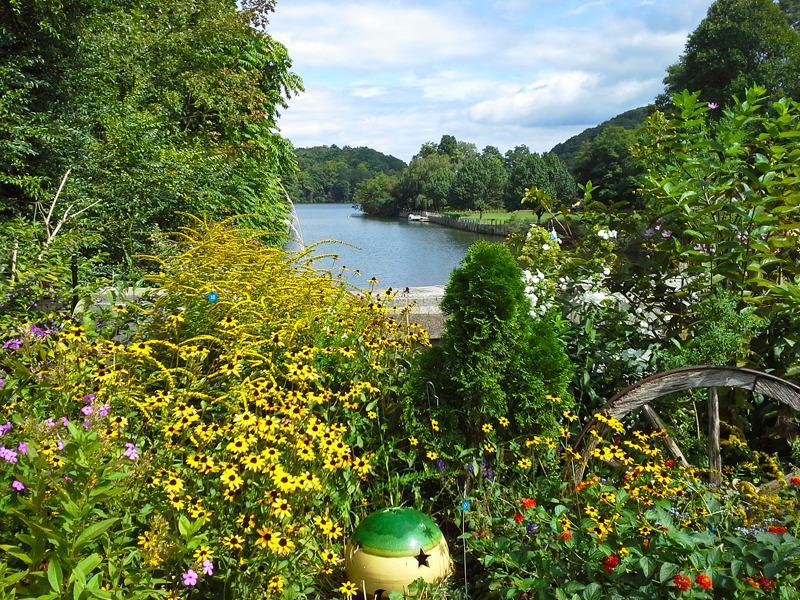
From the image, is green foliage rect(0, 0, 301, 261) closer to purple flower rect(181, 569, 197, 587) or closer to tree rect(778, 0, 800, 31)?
purple flower rect(181, 569, 197, 587)

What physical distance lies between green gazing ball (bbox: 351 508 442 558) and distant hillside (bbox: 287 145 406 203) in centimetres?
10463

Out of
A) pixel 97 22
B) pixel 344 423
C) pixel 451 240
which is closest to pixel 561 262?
pixel 344 423

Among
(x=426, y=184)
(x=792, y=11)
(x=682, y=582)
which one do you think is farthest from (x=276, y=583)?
(x=426, y=184)

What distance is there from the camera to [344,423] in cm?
278

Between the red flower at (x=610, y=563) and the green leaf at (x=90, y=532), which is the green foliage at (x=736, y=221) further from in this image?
the green leaf at (x=90, y=532)

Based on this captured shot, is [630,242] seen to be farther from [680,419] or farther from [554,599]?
[554,599]

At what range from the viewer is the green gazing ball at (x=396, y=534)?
2230mm

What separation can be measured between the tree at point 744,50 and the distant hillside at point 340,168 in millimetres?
78606

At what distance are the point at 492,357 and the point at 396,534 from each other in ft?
2.88

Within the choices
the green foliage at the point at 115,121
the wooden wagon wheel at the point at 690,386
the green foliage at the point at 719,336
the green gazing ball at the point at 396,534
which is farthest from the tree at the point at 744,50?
the green gazing ball at the point at 396,534

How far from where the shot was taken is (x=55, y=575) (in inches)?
55.4

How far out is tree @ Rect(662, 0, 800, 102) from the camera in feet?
98.6

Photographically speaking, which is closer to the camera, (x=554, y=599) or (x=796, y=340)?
(x=554, y=599)

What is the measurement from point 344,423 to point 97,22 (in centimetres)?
773
